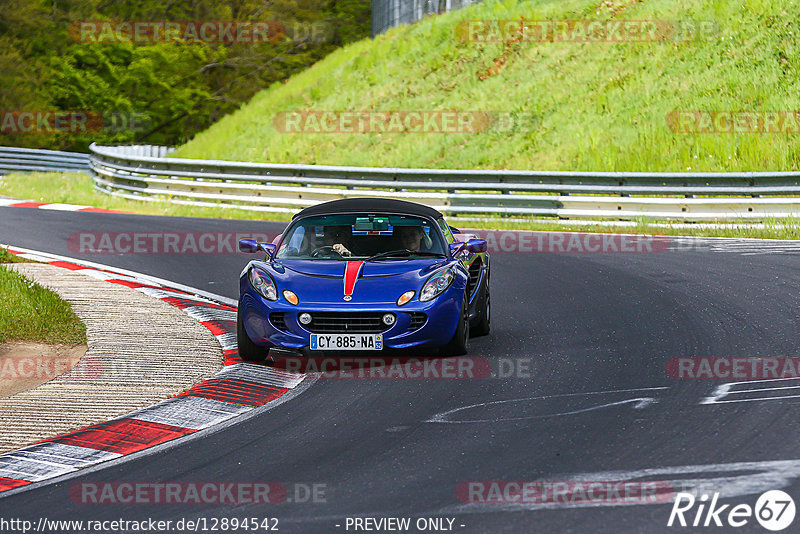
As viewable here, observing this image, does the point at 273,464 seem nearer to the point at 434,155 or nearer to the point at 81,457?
the point at 81,457

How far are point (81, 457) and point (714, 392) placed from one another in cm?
420

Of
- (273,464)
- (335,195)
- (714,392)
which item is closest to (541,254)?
(335,195)

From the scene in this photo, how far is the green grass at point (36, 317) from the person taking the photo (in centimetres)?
1028

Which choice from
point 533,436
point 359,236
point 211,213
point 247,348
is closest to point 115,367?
point 247,348

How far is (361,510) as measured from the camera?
5438mm

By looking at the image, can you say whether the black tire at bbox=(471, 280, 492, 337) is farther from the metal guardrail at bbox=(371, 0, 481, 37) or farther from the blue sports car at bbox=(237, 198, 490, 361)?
the metal guardrail at bbox=(371, 0, 481, 37)

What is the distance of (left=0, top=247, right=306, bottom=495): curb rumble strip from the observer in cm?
645

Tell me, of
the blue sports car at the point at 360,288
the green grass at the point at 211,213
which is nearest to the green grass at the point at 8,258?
the green grass at the point at 211,213

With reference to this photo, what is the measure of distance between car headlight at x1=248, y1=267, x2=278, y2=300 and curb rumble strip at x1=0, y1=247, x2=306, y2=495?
1.90 ft

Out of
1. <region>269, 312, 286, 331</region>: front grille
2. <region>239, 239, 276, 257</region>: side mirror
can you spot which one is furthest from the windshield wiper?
<region>269, 312, 286, 331</region>: front grille

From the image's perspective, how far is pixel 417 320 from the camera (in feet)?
29.7

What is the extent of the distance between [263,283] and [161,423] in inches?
86.6

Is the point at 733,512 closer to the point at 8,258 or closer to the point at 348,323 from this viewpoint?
the point at 348,323

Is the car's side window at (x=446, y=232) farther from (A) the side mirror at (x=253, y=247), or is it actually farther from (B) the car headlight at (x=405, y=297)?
(A) the side mirror at (x=253, y=247)
